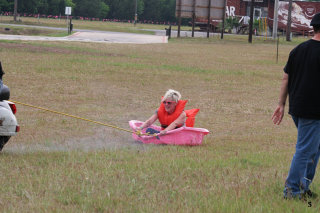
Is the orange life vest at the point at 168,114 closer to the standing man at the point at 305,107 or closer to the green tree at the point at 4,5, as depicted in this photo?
the standing man at the point at 305,107

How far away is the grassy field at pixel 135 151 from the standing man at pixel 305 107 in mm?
234

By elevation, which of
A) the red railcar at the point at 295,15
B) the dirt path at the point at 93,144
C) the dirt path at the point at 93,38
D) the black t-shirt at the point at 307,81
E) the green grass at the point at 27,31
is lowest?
the dirt path at the point at 93,144

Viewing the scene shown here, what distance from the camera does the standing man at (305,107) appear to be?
495 cm

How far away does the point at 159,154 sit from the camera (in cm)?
763

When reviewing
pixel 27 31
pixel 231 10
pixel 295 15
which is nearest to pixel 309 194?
pixel 27 31

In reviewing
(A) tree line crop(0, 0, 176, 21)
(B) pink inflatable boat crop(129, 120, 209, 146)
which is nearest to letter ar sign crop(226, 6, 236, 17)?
(A) tree line crop(0, 0, 176, 21)

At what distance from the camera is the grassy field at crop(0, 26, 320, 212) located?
15.9 ft

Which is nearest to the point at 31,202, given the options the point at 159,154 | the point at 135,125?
the point at 159,154

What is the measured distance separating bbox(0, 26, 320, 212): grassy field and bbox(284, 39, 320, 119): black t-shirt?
0.84 m

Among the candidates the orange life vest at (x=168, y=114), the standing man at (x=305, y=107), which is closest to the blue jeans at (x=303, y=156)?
the standing man at (x=305, y=107)

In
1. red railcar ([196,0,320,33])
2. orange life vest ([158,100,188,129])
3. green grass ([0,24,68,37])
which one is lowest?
orange life vest ([158,100,188,129])

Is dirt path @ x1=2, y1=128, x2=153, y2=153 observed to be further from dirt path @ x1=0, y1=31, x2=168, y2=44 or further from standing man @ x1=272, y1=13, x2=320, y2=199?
dirt path @ x1=0, y1=31, x2=168, y2=44

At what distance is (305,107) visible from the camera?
16.3ft

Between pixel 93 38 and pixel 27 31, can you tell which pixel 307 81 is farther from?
pixel 27 31
